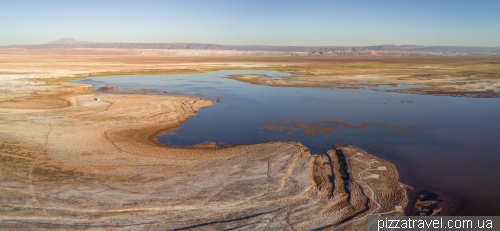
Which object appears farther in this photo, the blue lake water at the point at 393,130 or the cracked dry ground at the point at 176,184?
the blue lake water at the point at 393,130

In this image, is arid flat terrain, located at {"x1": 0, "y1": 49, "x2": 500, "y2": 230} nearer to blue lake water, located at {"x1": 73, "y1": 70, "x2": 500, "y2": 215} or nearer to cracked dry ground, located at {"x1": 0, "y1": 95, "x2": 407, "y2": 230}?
cracked dry ground, located at {"x1": 0, "y1": 95, "x2": 407, "y2": 230}

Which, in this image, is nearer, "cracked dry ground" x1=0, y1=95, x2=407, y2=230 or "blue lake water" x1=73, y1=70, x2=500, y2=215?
"cracked dry ground" x1=0, y1=95, x2=407, y2=230

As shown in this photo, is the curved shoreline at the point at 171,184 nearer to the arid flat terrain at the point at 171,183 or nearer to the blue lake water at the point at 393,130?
the arid flat terrain at the point at 171,183

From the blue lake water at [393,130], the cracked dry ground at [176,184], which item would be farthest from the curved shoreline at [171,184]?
the blue lake water at [393,130]

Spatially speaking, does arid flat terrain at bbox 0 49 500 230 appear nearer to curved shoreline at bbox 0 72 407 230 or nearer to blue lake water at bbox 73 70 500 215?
curved shoreline at bbox 0 72 407 230

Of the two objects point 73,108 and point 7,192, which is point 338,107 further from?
point 7,192

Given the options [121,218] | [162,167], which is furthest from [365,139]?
[121,218]

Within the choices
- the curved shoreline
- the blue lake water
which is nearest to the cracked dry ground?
the curved shoreline
